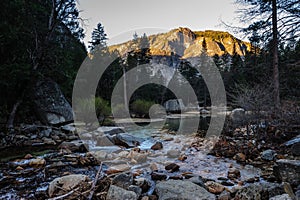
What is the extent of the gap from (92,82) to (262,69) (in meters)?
13.7

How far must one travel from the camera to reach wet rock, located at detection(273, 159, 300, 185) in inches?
112

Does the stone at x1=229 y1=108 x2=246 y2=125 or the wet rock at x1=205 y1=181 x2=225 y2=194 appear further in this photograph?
the stone at x1=229 y1=108 x2=246 y2=125

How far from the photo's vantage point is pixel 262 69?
933cm

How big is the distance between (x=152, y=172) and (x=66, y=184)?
1.54 metres

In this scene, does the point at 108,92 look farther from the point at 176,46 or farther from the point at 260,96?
the point at 176,46

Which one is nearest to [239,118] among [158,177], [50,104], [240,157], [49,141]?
[240,157]

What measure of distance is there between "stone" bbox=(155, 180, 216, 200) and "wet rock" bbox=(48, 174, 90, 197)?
1.16m

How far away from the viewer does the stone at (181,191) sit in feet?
8.38

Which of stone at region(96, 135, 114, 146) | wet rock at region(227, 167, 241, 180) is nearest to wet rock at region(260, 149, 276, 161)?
wet rock at region(227, 167, 241, 180)

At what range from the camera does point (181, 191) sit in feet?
8.75

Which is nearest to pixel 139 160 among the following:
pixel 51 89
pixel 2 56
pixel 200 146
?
pixel 200 146

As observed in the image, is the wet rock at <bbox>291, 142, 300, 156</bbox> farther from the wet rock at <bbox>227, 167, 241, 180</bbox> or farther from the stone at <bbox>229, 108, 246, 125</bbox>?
the stone at <bbox>229, 108, 246, 125</bbox>

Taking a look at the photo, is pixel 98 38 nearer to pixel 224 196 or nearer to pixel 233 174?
pixel 233 174

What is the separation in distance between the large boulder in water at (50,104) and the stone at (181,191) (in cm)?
777
